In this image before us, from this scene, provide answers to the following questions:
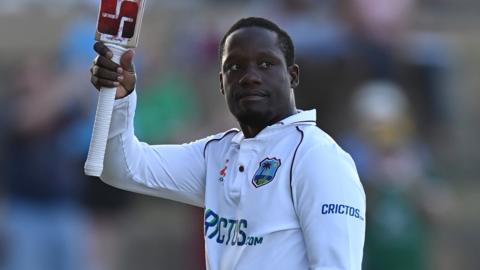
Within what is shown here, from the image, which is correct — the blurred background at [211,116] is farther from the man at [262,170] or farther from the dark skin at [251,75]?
the dark skin at [251,75]

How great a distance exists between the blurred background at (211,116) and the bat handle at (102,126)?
4677 millimetres

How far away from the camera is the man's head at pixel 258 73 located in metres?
4.66

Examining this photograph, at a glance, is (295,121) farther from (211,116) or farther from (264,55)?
(211,116)

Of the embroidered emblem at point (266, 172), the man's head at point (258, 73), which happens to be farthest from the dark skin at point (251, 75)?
the embroidered emblem at point (266, 172)

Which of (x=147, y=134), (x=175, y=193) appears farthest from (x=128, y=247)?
(x=175, y=193)

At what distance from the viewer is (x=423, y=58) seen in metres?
11.6

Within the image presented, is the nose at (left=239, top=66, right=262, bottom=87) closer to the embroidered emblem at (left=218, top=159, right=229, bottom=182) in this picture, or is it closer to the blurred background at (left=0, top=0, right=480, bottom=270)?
the embroidered emblem at (left=218, top=159, right=229, bottom=182)

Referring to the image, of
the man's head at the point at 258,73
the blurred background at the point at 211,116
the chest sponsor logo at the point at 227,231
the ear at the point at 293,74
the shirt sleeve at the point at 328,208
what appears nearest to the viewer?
the shirt sleeve at the point at 328,208

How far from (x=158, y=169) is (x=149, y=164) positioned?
47 mm

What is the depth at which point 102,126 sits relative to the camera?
4652mm

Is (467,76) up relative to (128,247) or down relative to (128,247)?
up

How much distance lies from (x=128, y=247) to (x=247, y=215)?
6.01 m

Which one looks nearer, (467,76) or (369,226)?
(369,226)

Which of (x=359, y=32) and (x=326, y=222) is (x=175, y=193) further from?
(x=359, y=32)
